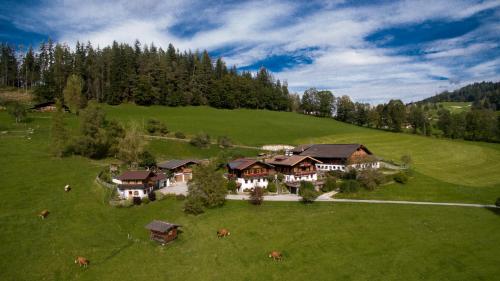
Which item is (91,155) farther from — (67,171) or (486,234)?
(486,234)

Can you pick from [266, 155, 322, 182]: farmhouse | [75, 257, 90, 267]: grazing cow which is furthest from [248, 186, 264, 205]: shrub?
[75, 257, 90, 267]: grazing cow

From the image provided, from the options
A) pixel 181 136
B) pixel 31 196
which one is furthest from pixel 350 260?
pixel 181 136

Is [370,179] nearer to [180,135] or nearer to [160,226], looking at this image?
[160,226]

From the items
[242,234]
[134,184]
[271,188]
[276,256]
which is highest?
[134,184]

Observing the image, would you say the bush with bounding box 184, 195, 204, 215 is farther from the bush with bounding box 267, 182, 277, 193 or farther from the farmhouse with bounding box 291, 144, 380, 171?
the farmhouse with bounding box 291, 144, 380, 171

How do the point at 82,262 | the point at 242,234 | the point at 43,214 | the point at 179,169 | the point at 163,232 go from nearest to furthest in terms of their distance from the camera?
the point at 82,262 < the point at 163,232 < the point at 242,234 < the point at 43,214 < the point at 179,169

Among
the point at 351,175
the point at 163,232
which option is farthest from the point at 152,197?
the point at 351,175
